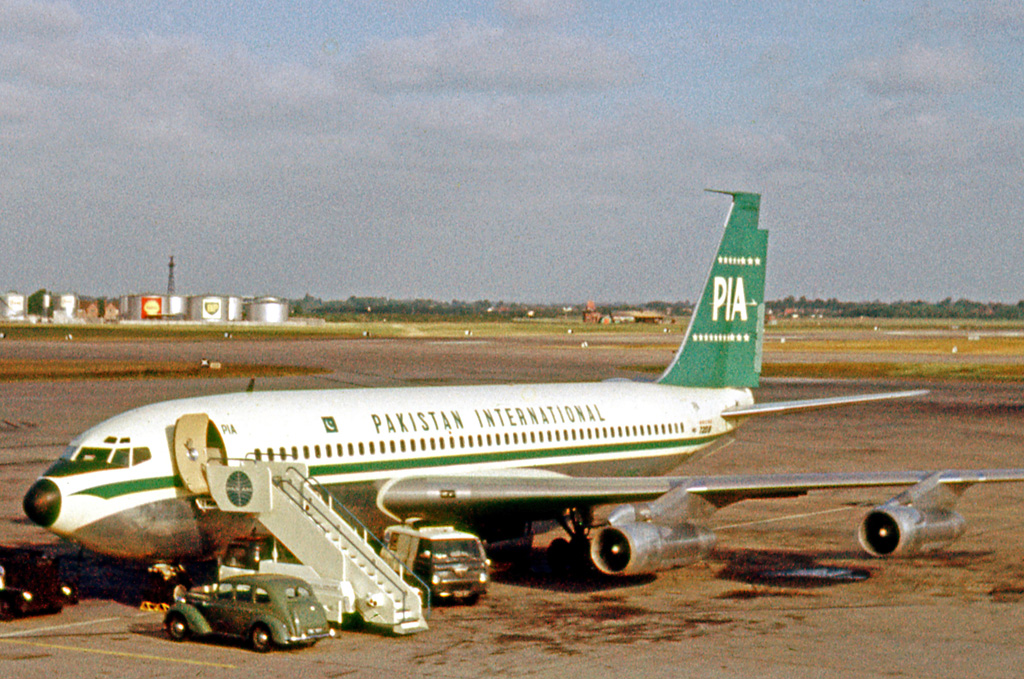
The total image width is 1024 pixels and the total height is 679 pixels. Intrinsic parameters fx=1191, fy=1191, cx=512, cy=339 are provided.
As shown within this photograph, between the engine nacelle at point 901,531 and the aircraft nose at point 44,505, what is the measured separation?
636 inches

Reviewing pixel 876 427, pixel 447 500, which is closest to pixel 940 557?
pixel 447 500

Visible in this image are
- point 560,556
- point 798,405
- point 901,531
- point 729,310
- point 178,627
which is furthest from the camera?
point 729,310

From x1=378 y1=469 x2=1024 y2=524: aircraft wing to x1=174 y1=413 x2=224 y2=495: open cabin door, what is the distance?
394 centimetres

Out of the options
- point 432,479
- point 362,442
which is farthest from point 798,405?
point 362,442

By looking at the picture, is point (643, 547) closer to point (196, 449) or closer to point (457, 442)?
point (457, 442)

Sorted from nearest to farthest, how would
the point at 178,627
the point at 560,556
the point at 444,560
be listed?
the point at 178,627, the point at 444,560, the point at 560,556

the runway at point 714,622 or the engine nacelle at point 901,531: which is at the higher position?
the engine nacelle at point 901,531

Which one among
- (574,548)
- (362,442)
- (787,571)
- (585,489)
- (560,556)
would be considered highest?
(362,442)

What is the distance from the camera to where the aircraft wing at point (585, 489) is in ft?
83.1

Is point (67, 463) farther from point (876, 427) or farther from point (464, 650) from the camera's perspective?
point (876, 427)

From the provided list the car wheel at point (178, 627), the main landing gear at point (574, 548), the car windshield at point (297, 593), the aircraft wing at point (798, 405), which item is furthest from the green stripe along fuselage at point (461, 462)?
the car windshield at point (297, 593)

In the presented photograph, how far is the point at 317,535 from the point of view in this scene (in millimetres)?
23297

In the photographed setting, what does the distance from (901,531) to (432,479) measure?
10.1m

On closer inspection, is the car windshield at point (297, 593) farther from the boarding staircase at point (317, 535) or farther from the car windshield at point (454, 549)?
the car windshield at point (454, 549)
